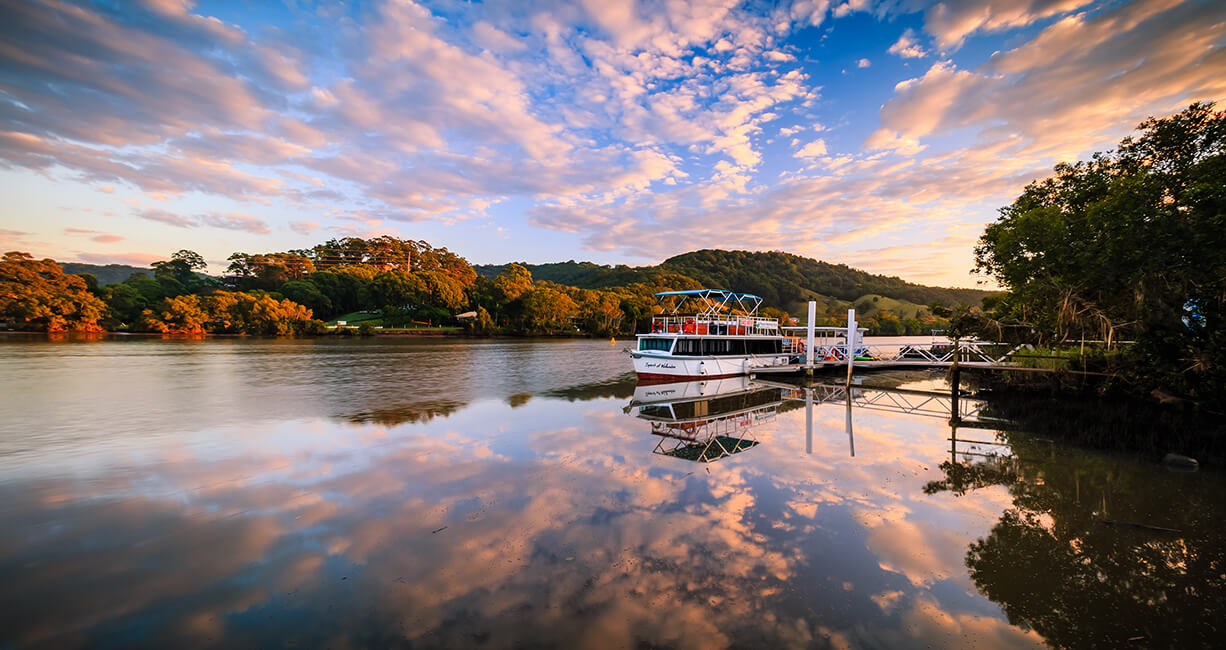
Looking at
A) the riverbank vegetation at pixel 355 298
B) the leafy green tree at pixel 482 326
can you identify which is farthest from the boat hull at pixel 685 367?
the leafy green tree at pixel 482 326

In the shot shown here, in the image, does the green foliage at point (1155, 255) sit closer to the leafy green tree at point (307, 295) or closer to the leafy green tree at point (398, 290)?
the leafy green tree at point (398, 290)

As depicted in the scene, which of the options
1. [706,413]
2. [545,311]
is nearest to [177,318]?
[545,311]

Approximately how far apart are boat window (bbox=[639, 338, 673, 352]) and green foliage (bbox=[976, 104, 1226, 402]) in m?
18.4

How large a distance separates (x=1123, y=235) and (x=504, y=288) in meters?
97.4

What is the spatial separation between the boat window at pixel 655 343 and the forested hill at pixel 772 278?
121m

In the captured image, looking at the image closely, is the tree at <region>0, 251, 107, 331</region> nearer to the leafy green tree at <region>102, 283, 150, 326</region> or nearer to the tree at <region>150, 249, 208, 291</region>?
the leafy green tree at <region>102, 283, 150, 326</region>

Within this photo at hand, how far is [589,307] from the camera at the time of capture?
332ft

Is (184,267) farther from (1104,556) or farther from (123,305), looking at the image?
(1104,556)

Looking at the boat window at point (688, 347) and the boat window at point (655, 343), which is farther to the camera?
the boat window at point (655, 343)

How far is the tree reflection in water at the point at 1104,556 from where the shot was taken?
521 centimetres

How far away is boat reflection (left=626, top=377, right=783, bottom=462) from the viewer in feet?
44.8

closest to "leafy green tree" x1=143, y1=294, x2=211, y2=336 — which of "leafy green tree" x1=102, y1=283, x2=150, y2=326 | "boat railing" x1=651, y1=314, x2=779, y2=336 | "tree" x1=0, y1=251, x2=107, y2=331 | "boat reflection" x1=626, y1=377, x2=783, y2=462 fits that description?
"leafy green tree" x1=102, y1=283, x2=150, y2=326

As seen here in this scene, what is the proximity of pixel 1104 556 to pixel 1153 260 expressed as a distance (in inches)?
616

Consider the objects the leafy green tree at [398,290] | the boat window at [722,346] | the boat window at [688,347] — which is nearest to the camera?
the boat window at [688,347]
